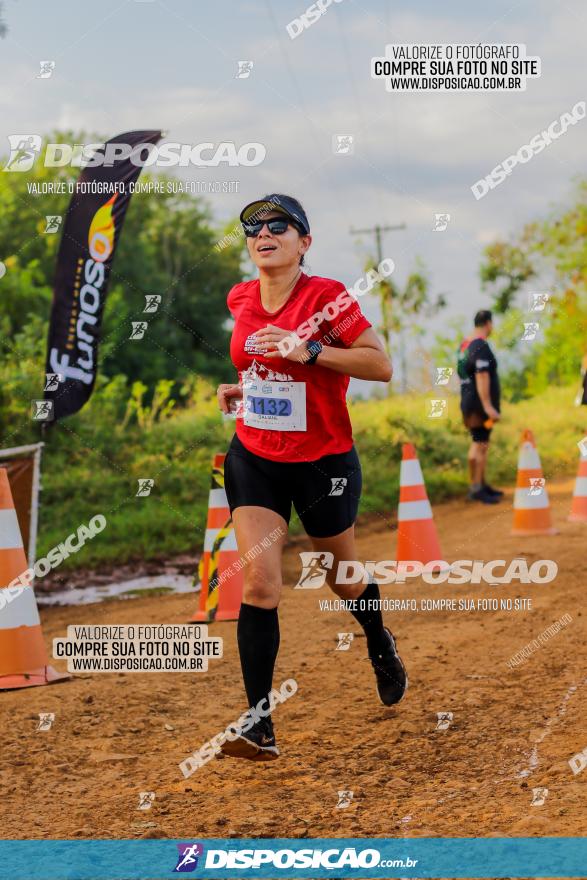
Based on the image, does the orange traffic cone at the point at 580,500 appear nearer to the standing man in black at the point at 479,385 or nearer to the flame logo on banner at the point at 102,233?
the standing man in black at the point at 479,385

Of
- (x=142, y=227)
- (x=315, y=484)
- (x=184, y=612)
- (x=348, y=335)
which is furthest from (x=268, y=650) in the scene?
(x=142, y=227)

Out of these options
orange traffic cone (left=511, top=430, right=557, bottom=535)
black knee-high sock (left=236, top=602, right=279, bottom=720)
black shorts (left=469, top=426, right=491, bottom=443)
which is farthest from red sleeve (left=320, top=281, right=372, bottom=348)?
black shorts (left=469, top=426, right=491, bottom=443)

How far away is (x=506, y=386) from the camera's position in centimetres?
3120

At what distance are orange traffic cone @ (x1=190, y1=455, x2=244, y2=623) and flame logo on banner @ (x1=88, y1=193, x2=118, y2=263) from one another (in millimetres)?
4028

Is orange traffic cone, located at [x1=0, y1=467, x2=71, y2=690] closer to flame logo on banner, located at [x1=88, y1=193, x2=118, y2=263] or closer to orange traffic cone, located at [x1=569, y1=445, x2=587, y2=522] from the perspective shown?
flame logo on banner, located at [x1=88, y1=193, x2=118, y2=263]

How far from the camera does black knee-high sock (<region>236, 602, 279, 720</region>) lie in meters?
4.24

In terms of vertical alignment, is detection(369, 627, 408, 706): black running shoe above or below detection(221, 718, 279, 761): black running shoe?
above

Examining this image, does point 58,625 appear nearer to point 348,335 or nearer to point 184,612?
point 184,612

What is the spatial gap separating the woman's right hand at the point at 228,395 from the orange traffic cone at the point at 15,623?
191cm

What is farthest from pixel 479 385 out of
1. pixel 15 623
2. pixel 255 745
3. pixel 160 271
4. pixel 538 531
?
pixel 160 271

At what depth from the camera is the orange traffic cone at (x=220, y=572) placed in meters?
7.52

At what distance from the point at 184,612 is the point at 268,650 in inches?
160

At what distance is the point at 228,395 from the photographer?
14.9 feet

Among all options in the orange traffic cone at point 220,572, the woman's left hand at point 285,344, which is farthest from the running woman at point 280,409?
the orange traffic cone at point 220,572
